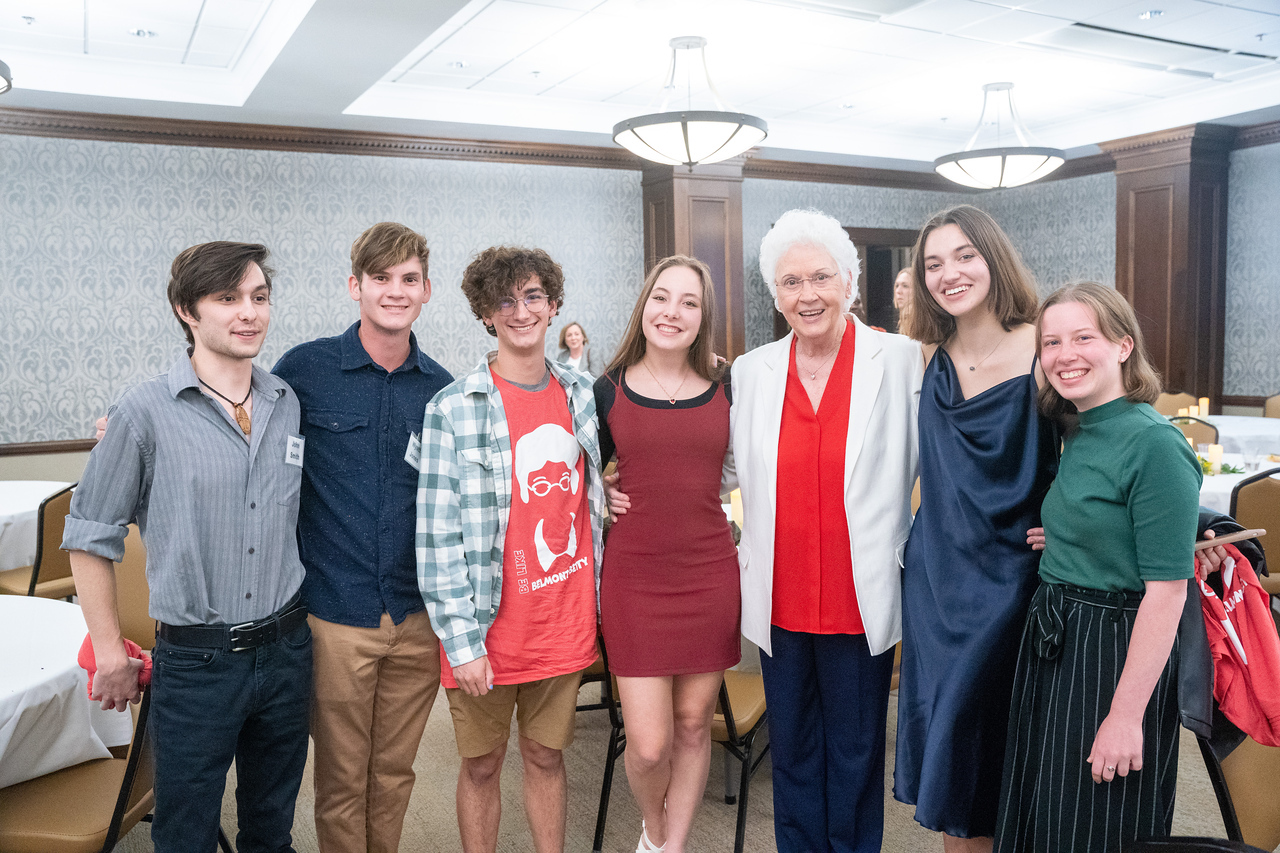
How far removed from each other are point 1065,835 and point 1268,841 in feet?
1.30

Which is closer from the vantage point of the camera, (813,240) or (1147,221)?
(813,240)

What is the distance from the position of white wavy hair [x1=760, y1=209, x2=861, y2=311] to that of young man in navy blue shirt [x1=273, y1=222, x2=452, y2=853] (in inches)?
32.4

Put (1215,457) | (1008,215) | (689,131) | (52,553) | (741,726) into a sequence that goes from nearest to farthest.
Answer: (741,726) → (52,553) → (1215,457) → (689,131) → (1008,215)

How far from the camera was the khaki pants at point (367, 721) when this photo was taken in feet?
6.40

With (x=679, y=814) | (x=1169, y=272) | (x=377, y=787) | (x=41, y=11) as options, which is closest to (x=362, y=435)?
(x=377, y=787)

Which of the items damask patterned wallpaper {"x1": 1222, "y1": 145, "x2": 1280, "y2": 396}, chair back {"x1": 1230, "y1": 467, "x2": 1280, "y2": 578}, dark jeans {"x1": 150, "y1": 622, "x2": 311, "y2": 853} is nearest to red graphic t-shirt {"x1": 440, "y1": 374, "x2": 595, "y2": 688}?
dark jeans {"x1": 150, "y1": 622, "x2": 311, "y2": 853}

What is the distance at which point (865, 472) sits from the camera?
6.42 feet

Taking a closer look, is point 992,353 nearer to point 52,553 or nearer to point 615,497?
point 615,497

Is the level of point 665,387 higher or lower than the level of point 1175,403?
higher

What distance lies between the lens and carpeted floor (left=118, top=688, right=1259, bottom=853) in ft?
8.31

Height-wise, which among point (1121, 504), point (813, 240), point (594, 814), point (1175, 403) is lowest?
point (594, 814)

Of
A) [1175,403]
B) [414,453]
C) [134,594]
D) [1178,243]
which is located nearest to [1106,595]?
[414,453]

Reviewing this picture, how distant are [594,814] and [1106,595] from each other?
173cm

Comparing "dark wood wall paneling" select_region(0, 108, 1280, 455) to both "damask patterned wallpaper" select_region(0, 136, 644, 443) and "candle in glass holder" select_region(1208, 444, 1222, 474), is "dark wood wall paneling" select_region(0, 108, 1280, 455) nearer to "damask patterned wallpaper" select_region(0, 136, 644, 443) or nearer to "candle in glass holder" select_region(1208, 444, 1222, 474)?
"damask patterned wallpaper" select_region(0, 136, 644, 443)
